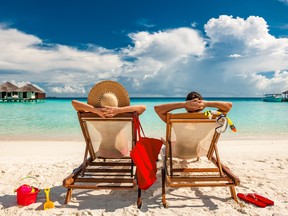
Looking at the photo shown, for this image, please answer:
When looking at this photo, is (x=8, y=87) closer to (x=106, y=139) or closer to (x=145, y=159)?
(x=106, y=139)

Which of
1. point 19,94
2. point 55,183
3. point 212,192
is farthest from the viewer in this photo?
point 19,94

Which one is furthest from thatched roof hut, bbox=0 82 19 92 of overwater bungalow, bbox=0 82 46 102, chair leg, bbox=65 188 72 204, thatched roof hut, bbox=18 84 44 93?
chair leg, bbox=65 188 72 204

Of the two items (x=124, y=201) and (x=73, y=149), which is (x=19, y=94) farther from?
(x=124, y=201)

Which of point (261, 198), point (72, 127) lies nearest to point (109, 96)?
point (261, 198)

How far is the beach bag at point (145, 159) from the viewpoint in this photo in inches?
120

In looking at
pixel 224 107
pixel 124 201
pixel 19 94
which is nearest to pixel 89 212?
pixel 124 201

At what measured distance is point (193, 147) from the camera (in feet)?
11.7

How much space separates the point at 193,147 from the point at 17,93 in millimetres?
60154

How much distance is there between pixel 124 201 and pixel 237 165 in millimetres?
2695

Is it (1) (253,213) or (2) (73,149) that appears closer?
(1) (253,213)

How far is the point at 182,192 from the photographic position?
3.48 meters

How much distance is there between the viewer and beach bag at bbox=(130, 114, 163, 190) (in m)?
3.04

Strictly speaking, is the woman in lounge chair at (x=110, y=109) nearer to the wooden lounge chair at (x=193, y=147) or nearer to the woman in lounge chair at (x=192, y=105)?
the woman in lounge chair at (x=192, y=105)

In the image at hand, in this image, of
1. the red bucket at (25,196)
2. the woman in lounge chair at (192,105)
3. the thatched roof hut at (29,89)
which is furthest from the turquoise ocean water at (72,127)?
the thatched roof hut at (29,89)
